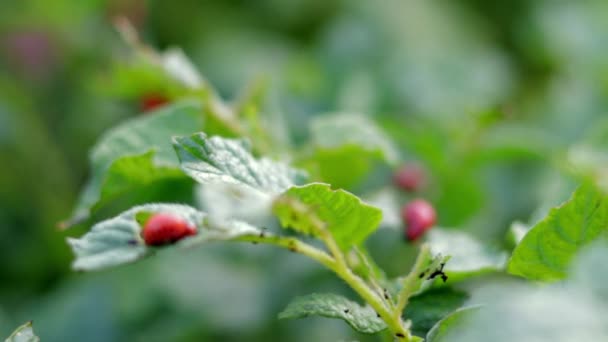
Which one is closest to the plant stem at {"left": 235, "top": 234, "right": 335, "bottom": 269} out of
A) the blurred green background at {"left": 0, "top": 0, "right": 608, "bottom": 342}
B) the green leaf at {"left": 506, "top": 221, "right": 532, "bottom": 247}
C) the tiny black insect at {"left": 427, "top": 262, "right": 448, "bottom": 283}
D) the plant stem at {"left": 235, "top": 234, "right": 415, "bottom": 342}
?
the plant stem at {"left": 235, "top": 234, "right": 415, "bottom": 342}

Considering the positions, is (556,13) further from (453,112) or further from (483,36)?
(453,112)

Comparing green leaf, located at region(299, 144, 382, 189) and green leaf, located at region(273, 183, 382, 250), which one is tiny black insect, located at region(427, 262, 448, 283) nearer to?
green leaf, located at region(273, 183, 382, 250)

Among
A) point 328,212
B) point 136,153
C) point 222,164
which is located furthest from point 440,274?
point 136,153

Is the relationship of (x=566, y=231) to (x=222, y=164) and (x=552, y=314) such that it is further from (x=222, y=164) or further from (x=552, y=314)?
(x=222, y=164)

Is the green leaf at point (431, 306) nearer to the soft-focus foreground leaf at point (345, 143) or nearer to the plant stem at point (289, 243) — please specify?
the plant stem at point (289, 243)

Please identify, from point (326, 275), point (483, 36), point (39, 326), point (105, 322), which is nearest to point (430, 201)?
point (326, 275)

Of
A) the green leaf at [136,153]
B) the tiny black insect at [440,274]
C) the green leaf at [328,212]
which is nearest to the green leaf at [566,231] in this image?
the tiny black insect at [440,274]
